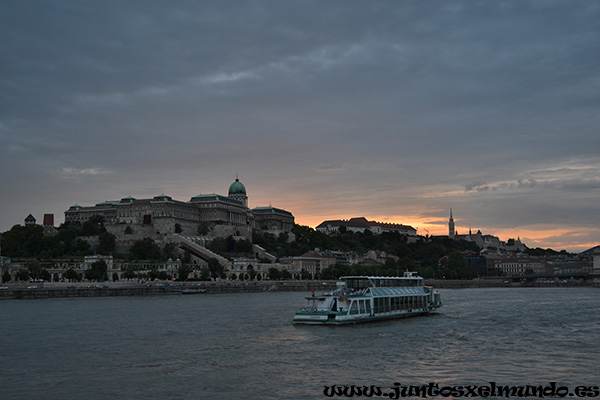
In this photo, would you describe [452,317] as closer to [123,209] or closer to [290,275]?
[290,275]

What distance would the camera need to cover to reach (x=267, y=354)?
120ft

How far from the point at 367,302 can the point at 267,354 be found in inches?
694

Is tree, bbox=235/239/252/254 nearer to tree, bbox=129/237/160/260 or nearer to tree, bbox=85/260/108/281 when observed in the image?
tree, bbox=129/237/160/260

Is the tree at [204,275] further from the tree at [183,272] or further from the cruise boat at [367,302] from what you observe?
the cruise boat at [367,302]

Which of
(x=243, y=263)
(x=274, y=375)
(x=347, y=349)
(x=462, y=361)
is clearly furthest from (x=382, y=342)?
(x=243, y=263)

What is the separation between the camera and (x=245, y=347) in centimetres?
3900

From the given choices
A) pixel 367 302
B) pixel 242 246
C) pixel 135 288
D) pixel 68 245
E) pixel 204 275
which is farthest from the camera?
pixel 242 246

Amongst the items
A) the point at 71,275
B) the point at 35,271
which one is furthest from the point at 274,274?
the point at 35,271

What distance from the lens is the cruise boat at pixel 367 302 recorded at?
1948 inches

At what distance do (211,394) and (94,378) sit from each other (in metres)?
6.46

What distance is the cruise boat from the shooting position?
49469mm

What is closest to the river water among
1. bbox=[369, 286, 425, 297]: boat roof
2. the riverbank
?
bbox=[369, 286, 425, 297]: boat roof

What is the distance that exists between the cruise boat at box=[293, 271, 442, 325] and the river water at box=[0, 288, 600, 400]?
3.29 ft

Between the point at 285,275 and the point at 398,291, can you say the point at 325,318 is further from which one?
the point at 285,275
